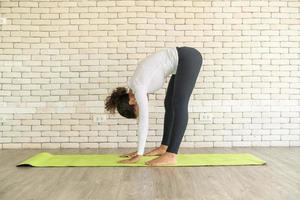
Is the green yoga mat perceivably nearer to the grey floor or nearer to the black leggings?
the grey floor

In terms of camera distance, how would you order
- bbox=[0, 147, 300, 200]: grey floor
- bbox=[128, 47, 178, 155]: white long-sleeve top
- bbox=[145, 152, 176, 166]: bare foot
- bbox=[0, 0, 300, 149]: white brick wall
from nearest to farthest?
bbox=[0, 147, 300, 200]: grey floor
bbox=[128, 47, 178, 155]: white long-sleeve top
bbox=[145, 152, 176, 166]: bare foot
bbox=[0, 0, 300, 149]: white brick wall

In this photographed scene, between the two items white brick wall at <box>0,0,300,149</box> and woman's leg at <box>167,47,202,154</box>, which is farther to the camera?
white brick wall at <box>0,0,300,149</box>

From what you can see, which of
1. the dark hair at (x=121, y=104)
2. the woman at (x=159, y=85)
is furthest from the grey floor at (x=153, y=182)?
the dark hair at (x=121, y=104)

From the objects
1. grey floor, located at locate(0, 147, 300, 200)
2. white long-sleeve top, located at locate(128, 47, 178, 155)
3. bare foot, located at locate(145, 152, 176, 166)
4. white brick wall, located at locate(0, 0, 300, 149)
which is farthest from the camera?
white brick wall, located at locate(0, 0, 300, 149)

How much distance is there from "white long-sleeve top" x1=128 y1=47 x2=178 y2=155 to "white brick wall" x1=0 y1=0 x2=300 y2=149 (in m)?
1.33

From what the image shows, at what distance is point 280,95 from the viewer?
5418 mm

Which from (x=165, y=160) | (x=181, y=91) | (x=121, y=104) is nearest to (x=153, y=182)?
(x=165, y=160)

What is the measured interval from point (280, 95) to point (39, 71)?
9.81ft

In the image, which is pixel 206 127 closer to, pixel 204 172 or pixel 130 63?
pixel 130 63

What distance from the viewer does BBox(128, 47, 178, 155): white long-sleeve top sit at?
12.0 feet

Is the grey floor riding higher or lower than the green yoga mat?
lower

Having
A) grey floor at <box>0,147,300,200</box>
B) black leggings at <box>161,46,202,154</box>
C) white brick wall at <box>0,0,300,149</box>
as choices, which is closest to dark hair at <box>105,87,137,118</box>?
black leggings at <box>161,46,202,154</box>

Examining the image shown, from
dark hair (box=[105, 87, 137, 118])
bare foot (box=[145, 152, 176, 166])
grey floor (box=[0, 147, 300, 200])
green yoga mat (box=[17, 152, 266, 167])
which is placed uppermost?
dark hair (box=[105, 87, 137, 118])

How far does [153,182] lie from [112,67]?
8.31ft
